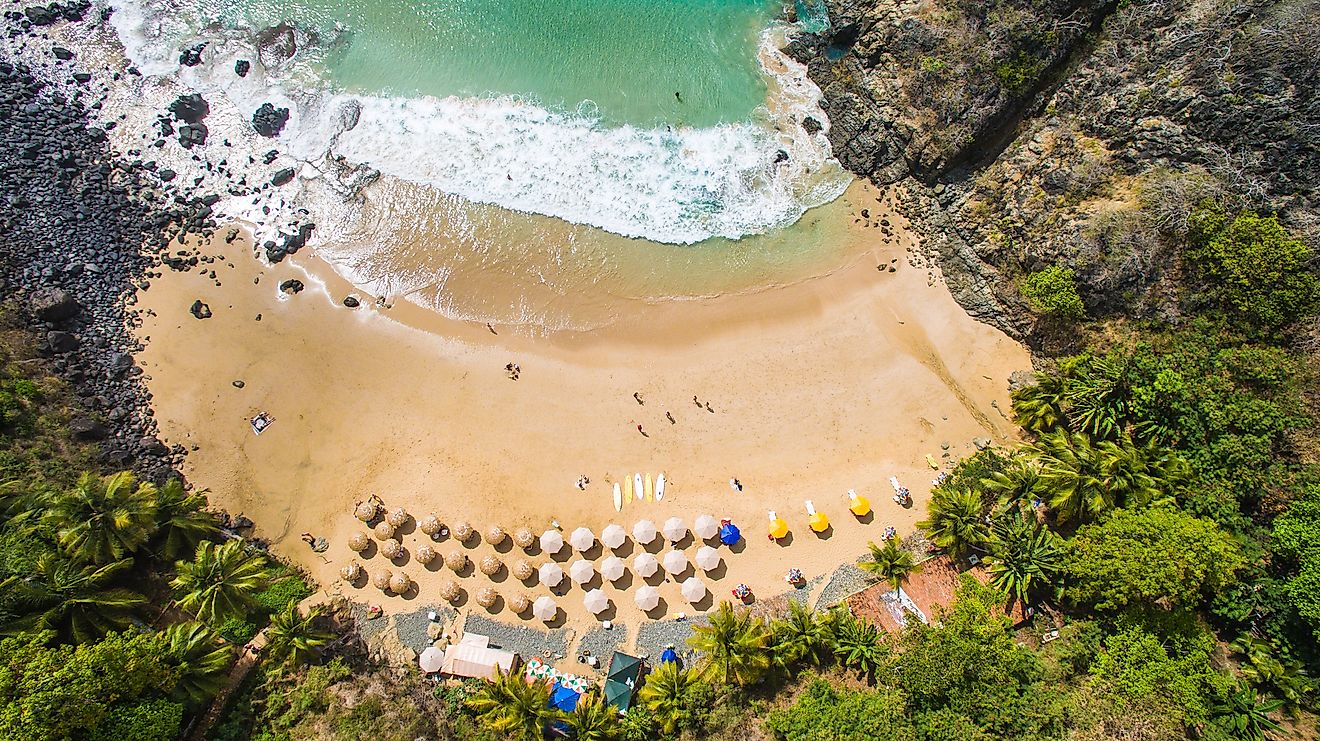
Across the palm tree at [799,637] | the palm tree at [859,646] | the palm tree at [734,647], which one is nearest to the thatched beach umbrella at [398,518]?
the palm tree at [734,647]

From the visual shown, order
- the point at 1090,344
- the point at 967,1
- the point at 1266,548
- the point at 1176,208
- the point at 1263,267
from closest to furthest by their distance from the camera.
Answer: the point at 1266,548, the point at 1263,267, the point at 1176,208, the point at 1090,344, the point at 967,1

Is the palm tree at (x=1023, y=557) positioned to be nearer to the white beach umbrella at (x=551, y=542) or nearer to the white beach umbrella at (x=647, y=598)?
the white beach umbrella at (x=647, y=598)

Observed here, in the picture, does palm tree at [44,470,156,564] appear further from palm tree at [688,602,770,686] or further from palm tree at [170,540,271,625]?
palm tree at [688,602,770,686]

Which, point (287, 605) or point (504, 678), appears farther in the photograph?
point (287, 605)

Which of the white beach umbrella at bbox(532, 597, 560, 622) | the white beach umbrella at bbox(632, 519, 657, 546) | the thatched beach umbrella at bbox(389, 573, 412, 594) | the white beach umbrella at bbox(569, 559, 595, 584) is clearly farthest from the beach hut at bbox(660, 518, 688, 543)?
the thatched beach umbrella at bbox(389, 573, 412, 594)

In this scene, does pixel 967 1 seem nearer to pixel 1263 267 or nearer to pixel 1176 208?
pixel 1176 208

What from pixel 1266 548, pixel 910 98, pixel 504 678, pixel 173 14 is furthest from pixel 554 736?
pixel 173 14
